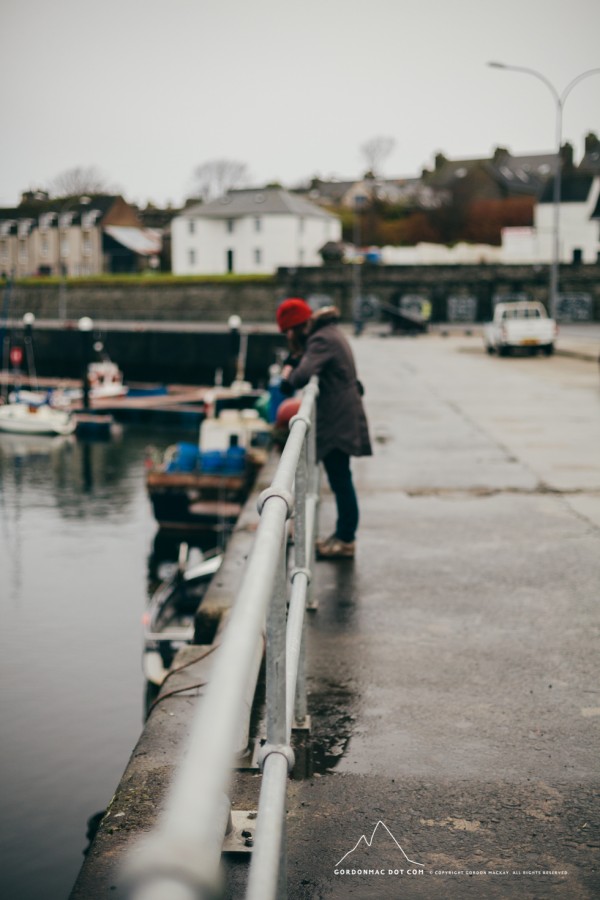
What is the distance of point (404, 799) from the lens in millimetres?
3080

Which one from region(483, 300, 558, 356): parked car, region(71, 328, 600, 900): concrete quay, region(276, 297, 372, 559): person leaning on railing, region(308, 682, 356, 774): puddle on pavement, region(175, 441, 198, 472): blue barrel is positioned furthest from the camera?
region(483, 300, 558, 356): parked car

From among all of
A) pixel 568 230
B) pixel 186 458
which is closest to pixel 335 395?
pixel 186 458

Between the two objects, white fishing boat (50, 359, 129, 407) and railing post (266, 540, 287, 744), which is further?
white fishing boat (50, 359, 129, 407)

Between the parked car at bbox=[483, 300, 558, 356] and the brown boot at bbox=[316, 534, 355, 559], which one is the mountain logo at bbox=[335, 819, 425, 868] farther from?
the parked car at bbox=[483, 300, 558, 356]

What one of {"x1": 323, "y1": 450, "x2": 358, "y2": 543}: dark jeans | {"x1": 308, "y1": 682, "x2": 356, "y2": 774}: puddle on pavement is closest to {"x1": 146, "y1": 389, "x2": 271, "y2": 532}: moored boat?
{"x1": 323, "y1": 450, "x2": 358, "y2": 543}: dark jeans

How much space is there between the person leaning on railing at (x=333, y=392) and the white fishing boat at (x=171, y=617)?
24.6 feet

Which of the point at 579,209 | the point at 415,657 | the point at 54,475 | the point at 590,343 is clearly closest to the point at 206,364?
the point at 54,475

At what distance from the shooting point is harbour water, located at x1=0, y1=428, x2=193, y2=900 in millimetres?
10094

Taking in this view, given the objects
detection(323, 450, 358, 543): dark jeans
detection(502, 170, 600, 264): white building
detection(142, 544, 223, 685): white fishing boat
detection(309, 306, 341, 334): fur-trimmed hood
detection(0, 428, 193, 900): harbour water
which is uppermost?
detection(502, 170, 600, 264): white building

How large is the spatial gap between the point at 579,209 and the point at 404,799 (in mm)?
72724

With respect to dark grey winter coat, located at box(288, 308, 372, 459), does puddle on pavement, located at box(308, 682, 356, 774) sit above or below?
below

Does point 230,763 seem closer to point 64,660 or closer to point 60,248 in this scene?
point 64,660

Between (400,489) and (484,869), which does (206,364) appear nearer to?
(400,489)

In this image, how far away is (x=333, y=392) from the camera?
5.77 m
